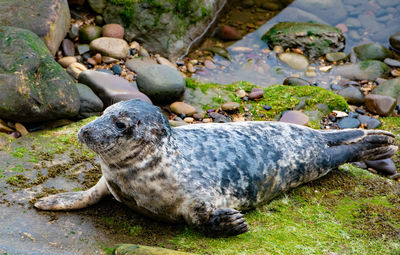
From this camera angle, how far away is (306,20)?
10398 millimetres

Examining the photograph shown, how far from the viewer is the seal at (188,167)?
3301 millimetres

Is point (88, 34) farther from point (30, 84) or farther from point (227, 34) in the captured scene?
point (227, 34)

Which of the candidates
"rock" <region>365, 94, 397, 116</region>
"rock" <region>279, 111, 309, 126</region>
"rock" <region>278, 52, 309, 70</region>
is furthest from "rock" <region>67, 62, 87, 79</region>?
"rock" <region>365, 94, 397, 116</region>

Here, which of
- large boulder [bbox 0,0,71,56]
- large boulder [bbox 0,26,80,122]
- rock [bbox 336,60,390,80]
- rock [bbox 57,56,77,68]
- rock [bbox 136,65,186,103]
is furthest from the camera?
rock [bbox 336,60,390,80]

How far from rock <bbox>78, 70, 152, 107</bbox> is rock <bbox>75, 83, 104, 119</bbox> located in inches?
6.6

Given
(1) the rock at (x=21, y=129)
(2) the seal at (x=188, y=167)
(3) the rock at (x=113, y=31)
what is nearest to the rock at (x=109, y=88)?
(1) the rock at (x=21, y=129)

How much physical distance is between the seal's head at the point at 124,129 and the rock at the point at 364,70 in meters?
6.23

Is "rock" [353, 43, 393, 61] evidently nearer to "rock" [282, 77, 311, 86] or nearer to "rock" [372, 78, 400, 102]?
"rock" [372, 78, 400, 102]

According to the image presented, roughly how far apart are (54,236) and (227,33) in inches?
274

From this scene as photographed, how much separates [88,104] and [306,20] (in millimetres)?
6411

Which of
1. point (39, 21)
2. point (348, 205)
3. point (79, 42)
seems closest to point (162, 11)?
point (79, 42)

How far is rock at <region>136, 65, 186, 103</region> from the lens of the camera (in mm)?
6439

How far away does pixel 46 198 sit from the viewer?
3.57 metres

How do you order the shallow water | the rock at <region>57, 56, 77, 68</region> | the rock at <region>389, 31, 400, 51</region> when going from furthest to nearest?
the rock at <region>389, 31, 400, 51</region>
the shallow water
the rock at <region>57, 56, 77, 68</region>
